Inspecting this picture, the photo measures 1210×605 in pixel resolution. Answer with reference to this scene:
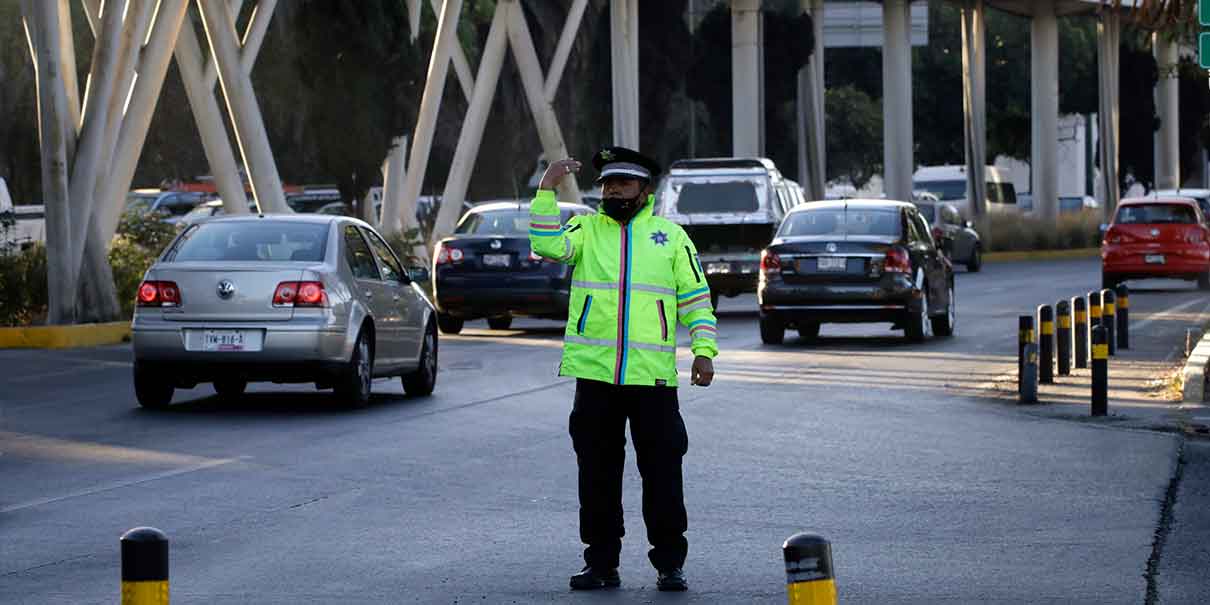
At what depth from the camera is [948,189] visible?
6325 centimetres

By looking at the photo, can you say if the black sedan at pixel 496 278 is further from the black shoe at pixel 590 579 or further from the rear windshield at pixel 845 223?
the black shoe at pixel 590 579

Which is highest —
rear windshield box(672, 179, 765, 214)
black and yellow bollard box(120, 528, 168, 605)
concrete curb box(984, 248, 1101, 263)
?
rear windshield box(672, 179, 765, 214)

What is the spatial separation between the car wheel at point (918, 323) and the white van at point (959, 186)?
1373 inches

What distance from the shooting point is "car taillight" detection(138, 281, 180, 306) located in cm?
1689

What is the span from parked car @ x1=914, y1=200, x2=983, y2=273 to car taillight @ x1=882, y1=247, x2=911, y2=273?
19.8 m

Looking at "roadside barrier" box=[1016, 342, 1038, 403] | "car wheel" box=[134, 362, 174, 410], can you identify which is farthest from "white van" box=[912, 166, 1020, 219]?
"car wheel" box=[134, 362, 174, 410]

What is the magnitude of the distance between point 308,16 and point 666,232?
2727 cm

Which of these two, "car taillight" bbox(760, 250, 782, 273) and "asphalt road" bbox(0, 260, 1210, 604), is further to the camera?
"car taillight" bbox(760, 250, 782, 273)

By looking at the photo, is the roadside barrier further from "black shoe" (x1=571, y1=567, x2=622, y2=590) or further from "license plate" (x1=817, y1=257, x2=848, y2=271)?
"black shoe" (x1=571, y1=567, x2=622, y2=590)

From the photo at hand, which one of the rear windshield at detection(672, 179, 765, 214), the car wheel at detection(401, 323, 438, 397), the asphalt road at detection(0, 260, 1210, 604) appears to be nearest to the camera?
the asphalt road at detection(0, 260, 1210, 604)

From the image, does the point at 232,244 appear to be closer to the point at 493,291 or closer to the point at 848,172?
the point at 493,291

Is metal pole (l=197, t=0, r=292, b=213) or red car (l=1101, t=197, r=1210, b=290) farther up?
metal pole (l=197, t=0, r=292, b=213)

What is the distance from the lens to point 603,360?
29.5 ft

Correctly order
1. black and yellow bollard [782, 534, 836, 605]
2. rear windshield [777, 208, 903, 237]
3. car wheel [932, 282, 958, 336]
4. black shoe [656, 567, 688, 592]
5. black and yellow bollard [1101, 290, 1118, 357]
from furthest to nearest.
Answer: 1. car wheel [932, 282, 958, 336]
2. rear windshield [777, 208, 903, 237]
3. black and yellow bollard [1101, 290, 1118, 357]
4. black shoe [656, 567, 688, 592]
5. black and yellow bollard [782, 534, 836, 605]
